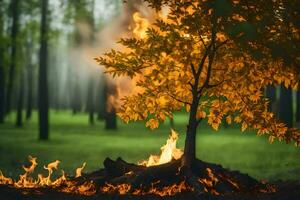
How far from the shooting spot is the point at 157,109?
458 inches

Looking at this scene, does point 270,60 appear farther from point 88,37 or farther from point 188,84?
point 88,37

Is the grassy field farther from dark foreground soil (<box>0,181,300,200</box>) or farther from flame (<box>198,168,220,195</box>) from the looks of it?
dark foreground soil (<box>0,181,300,200</box>)

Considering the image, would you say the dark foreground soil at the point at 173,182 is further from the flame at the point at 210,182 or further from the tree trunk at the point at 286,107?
the tree trunk at the point at 286,107

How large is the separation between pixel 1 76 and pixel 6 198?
102 ft

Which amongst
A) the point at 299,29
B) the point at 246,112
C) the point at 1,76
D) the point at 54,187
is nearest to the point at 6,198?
the point at 54,187

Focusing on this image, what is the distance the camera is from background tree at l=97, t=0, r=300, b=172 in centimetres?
1069

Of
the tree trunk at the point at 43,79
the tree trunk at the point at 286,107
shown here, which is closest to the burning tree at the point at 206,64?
the tree trunk at the point at 43,79

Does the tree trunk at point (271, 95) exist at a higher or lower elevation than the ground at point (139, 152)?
higher

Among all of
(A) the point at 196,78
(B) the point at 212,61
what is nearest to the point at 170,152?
(A) the point at 196,78

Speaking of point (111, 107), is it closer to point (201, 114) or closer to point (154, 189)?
point (201, 114)

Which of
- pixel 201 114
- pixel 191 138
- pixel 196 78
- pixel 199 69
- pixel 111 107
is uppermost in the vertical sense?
pixel 199 69

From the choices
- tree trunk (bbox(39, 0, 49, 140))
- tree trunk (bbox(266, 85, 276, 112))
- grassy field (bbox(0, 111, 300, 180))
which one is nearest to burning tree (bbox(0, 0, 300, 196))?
grassy field (bbox(0, 111, 300, 180))

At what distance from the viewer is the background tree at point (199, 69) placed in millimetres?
10688

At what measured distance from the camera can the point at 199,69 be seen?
11.4 metres
